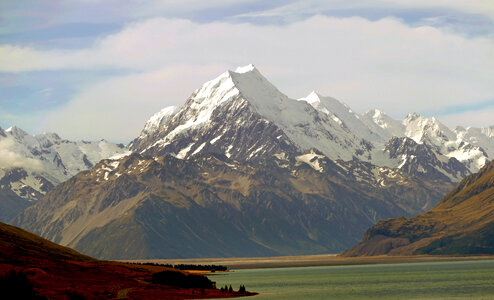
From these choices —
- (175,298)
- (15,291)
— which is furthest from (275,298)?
(15,291)

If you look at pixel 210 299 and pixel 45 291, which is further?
pixel 210 299

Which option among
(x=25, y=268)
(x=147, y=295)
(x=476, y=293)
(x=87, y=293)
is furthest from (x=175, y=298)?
(x=476, y=293)

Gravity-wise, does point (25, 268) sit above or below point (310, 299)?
above

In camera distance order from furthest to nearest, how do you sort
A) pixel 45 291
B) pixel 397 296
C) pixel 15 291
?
1. pixel 397 296
2. pixel 45 291
3. pixel 15 291

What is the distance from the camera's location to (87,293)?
610 feet

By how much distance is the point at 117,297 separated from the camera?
186 metres

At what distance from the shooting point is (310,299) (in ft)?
631

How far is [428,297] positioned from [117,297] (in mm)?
69063

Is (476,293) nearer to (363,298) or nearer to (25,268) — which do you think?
(363,298)

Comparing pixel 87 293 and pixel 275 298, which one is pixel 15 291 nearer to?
pixel 87 293

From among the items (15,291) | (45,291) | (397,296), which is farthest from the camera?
(397,296)

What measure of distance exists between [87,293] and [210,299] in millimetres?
30265

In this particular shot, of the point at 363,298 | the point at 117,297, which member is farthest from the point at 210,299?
the point at 363,298

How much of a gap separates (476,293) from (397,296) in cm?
1774
